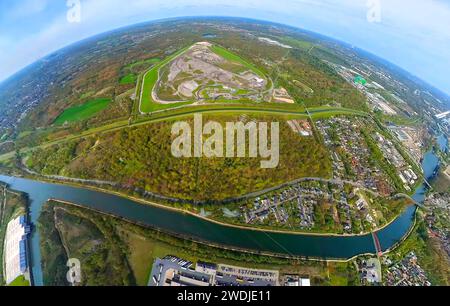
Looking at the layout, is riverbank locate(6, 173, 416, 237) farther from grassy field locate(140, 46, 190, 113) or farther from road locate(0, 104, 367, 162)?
grassy field locate(140, 46, 190, 113)

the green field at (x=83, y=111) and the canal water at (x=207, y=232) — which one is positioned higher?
the green field at (x=83, y=111)

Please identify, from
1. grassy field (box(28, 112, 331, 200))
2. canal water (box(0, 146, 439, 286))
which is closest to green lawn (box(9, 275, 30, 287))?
canal water (box(0, 146, 439, 286))

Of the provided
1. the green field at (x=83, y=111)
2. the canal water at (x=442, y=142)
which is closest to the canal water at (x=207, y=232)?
the green field at (x=83, y=111)

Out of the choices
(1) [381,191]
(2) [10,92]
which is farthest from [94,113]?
(1) [381,191]

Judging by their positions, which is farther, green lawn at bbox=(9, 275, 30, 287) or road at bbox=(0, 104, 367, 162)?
road at bbox=(0, 104, 367, 162)

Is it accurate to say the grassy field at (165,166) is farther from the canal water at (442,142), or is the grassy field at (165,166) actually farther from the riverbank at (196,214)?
the canal water at (442,142)

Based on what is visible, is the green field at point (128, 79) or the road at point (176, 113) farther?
the green field at point (128, 79)

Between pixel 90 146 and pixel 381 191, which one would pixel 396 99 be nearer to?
pixel 381 191

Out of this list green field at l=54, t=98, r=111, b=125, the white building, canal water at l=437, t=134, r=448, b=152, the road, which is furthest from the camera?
canal water at l=437, t=134, r=448, b=152
